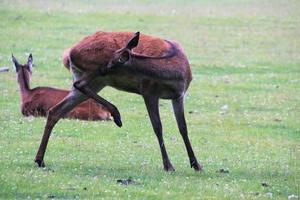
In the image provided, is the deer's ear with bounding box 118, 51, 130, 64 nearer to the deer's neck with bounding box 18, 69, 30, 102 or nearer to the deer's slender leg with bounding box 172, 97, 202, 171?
the deer's slender leg with bounding box 172, 97, 202, 171

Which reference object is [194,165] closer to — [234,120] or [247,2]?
[234,120]

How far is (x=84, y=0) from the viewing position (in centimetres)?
3631

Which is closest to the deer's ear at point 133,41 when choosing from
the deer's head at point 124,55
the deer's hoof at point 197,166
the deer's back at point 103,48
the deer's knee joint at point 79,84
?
the deer's head at point 124,55

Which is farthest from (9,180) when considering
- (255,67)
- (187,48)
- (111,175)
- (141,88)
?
(187,48)

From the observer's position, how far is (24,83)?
47.7 feet

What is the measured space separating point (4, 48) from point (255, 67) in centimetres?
638

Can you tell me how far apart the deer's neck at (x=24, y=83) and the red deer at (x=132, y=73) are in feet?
12.5

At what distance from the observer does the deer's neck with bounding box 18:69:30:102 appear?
14.2 metres

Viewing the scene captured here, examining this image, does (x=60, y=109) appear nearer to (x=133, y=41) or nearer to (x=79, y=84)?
(x=79, y=84)

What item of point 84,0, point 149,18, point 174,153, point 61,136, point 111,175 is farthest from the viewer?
point 84,0

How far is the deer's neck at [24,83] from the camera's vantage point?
14.2 m

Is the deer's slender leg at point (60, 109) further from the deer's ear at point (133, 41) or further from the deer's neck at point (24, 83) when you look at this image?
the deer's neck at point (24, 83)

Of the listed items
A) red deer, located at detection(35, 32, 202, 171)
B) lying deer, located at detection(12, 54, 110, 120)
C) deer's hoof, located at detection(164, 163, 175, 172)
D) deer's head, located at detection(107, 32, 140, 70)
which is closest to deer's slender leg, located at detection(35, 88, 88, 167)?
red deer, located at detection(35, 32, 202, 171)

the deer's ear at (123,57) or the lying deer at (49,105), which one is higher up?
the deer's ear at (123,57)
